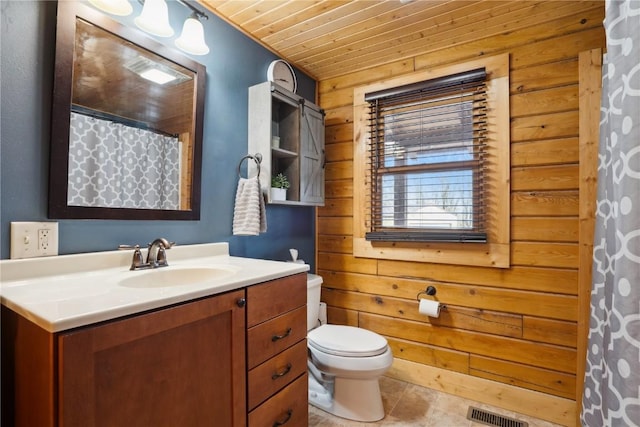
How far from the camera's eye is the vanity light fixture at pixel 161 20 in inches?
47.6

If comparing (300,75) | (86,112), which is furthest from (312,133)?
(86,112)

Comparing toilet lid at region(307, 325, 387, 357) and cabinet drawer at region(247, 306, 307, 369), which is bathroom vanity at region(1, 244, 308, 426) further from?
toilet lid at region(307, 325, 387, 357)

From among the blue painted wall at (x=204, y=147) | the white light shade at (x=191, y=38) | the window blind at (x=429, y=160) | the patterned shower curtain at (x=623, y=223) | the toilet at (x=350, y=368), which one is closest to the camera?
the patterned shower curtain at (x=623, y=223)

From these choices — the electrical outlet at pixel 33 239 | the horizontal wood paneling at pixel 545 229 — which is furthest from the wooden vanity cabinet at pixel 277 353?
the horizontal wood paneling at pixel 545 229

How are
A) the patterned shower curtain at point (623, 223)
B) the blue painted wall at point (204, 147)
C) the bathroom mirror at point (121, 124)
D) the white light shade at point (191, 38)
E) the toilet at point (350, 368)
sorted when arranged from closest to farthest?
the patterned shower curtain at point (623, 223), the blue painted wall at point (204, 147), the bathroom mirror at point (121, 124), the white light shade at point (191, 38), the toilet at point (350, 368)

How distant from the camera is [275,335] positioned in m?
1.27

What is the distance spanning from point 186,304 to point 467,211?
5.71 ft

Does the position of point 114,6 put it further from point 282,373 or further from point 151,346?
point 282,373

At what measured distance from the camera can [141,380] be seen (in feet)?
2.81

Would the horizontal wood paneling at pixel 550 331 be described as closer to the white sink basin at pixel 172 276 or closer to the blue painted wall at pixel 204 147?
the blue painted wall at pixel 204 147

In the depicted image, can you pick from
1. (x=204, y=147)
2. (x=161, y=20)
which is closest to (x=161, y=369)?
(x=204, y=147)

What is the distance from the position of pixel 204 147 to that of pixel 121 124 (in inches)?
16.5

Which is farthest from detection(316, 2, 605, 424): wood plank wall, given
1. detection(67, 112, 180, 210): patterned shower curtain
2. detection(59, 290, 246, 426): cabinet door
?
detection(67, 112, 180, 210): patterned shower curtain

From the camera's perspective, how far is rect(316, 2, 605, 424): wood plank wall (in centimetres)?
174
